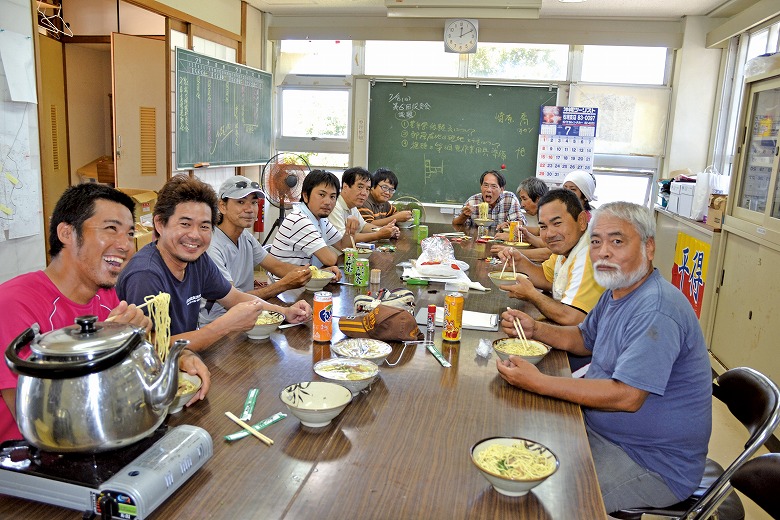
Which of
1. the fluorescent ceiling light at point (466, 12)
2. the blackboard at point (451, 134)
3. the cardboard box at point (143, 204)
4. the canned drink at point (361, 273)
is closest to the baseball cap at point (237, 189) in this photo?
the canned drink at point (361, 273)

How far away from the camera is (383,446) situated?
1325mm

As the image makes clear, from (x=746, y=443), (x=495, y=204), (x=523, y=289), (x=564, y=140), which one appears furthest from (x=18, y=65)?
(x=564, y=140)

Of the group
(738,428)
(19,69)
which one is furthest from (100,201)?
(738,428)

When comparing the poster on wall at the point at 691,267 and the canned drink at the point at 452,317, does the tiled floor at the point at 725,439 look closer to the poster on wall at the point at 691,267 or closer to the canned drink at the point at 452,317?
the poster on wall at the point at 691,267

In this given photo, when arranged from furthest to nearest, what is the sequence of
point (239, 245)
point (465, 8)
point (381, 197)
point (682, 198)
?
1. point (381, 197)
2. point (682, 198)
3. point (465, 8)
4. point (239, 245)

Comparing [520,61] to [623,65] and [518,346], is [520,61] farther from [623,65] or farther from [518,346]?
[518,346]

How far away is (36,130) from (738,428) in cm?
438

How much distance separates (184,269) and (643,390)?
5.09 feet

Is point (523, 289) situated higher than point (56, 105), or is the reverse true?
point (56, 105)

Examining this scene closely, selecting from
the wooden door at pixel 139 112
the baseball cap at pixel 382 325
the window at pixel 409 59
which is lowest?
the baseball cap at pixel 382 325

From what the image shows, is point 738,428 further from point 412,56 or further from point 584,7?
point 412,56

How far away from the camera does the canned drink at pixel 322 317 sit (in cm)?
196

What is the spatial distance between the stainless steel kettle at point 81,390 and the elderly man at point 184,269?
0.72m

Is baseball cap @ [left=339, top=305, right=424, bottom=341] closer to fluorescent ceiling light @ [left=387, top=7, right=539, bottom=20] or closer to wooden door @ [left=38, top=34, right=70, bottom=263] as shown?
fluorescent ceiling light @ [left=387, top=7, right=539, bottom=20]
